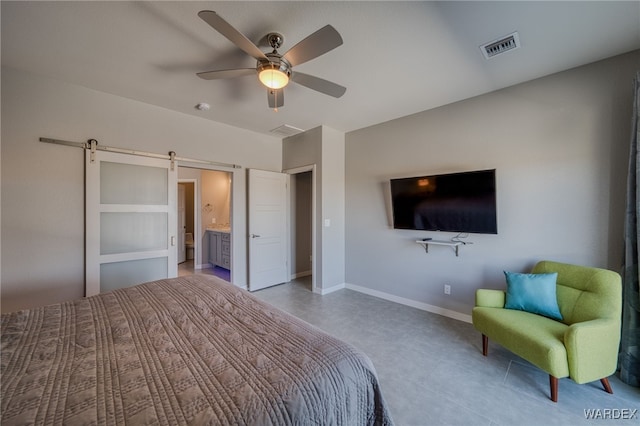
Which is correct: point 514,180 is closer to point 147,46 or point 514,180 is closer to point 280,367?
point 280,367

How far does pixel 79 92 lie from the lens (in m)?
2.72

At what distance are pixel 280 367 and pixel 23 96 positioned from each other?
3.55m

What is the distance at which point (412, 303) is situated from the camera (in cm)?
351

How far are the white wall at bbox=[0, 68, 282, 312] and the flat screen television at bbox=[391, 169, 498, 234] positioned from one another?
3446 millimetres

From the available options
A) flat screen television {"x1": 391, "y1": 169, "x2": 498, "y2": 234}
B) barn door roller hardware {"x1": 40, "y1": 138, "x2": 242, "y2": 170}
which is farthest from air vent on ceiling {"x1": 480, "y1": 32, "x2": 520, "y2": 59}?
barn door roller hardware {"x1": 40, "y1": 138, "x2": 242, "y2": 170}

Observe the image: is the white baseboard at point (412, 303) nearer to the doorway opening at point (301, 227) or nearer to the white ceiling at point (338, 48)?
the doorway opening at point (301, 227)

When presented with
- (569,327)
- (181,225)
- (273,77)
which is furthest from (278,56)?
(181,225)

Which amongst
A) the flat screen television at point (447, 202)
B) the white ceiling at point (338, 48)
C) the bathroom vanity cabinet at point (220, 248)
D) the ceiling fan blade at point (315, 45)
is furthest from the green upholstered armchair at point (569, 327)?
the bathroom vanity cabinet at point (220, 248)

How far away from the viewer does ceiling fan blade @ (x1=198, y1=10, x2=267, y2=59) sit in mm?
1373

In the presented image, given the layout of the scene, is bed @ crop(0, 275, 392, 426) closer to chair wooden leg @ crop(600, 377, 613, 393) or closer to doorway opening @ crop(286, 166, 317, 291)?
chair wooden leg @ crop(600, 377, 613, 393)

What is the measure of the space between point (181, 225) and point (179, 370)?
5.91 m

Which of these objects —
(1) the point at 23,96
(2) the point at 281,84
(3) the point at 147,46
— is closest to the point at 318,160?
(2) the point at 281,84

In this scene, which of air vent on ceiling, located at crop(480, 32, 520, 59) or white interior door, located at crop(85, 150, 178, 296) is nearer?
Result: air vent on ceiling, located at crop(480, 32, 520, 59)

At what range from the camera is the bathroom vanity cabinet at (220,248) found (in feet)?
16.9
